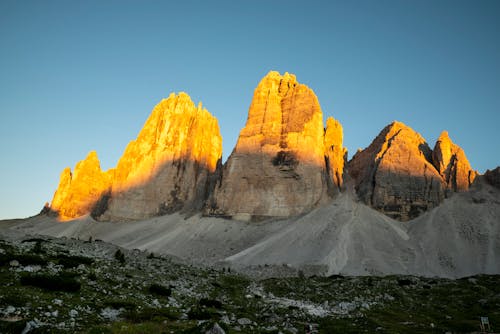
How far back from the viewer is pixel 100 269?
79.2 feet

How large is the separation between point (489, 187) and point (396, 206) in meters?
26.6

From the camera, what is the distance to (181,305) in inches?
809

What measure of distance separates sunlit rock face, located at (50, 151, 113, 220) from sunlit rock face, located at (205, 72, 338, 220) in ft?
173

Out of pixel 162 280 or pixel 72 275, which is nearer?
pixel 72 275

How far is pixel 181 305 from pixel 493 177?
379 ft

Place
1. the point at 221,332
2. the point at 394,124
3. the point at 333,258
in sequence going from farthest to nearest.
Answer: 1. the point at 394,124
2. the point at 333,258
3. the point at 221,332

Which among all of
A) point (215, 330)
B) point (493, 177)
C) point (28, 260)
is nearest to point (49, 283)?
point (28, 260)

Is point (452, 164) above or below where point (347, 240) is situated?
above

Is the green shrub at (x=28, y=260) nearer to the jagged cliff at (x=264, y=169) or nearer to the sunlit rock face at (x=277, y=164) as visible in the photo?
the sunlit rock face at (x=277, y=164)

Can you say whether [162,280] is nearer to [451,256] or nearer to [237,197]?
[451,256]

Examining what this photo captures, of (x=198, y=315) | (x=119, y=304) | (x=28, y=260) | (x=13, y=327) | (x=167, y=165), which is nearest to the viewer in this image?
(x=13, y=327)

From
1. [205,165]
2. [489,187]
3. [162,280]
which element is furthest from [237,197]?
[162,280]

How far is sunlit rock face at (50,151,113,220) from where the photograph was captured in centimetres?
14450

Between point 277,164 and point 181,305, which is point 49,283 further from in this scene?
point 277,164
